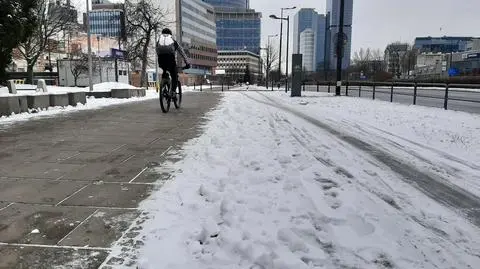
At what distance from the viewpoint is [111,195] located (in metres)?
4.81

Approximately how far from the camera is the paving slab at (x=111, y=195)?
14.9 feet

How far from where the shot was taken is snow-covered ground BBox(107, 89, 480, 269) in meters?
3.38

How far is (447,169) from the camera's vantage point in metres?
6.50

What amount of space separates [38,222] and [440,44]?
15048 centimetres

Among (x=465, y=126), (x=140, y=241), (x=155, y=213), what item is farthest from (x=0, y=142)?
(x=465, y=126)

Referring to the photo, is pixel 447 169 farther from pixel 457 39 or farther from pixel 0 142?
pixel 457 39

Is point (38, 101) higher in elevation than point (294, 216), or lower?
higher

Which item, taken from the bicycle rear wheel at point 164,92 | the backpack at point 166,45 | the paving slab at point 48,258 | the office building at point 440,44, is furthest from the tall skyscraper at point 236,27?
the paving slab at point 48,258

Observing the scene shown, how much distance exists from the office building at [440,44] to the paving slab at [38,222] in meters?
142

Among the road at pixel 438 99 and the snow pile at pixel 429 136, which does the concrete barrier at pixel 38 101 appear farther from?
the road at pixel 438 99

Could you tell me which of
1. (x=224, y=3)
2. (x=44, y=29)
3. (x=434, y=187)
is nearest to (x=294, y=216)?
(x=434, y=187)

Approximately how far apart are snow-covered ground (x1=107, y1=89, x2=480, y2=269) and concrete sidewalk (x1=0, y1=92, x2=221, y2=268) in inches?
12.0

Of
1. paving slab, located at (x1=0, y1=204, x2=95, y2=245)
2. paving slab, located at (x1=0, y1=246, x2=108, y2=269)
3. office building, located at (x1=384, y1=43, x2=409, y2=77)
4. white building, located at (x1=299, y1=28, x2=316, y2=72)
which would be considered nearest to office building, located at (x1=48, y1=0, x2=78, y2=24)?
paving slab, located at (x1=0, y1=204, x2=95, y2=245)

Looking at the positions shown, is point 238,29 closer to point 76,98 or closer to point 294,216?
point 76,98
